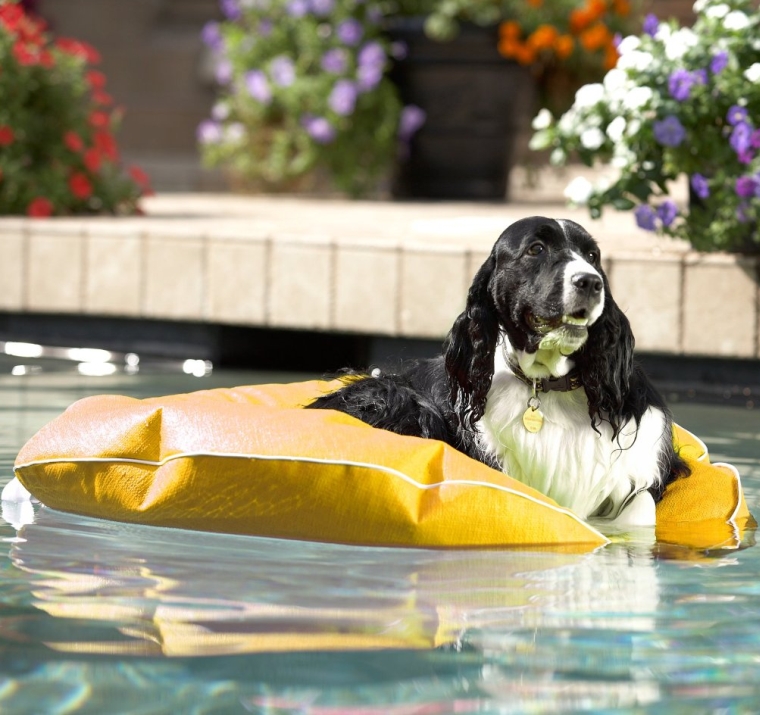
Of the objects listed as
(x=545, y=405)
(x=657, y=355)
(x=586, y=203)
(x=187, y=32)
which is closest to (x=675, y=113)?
(x=586, y=203)

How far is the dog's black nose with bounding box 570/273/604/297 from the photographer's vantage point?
320 centimetres

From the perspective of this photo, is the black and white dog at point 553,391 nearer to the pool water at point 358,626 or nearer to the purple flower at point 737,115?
the pool water at point 358,626

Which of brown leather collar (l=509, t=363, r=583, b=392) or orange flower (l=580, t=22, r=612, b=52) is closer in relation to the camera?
brown leather collar (l=509, t=363, r=583, b=392)

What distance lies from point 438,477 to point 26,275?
3.42 meters

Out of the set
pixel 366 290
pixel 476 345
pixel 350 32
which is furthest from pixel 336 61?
pixel 476 345

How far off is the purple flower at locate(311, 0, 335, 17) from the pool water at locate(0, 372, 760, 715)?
17.8 ft

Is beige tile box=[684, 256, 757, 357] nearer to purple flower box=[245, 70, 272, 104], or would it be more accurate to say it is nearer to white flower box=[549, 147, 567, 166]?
white flower box=[549, 147, 567, 166]

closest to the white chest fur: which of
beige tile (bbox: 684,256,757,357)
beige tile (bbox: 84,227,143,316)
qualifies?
beige tile (bbox: 684,256,757,357)

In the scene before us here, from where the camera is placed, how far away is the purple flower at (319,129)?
330 inches

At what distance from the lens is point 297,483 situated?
3297mm

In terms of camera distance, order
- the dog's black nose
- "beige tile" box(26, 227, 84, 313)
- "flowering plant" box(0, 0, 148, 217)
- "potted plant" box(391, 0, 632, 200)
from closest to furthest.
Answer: the dog's black nose
"beige tile" box(26, 227, 84, 313)
"flowering plant" box(0, 0, 148, 217)
"potted plant" box(391, 0, 632, 200)

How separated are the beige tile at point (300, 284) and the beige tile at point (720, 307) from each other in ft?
4.42

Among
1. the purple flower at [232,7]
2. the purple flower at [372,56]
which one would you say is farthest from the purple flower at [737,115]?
the purple flower at [232,7]

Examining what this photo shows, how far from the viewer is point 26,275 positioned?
6266 mm
